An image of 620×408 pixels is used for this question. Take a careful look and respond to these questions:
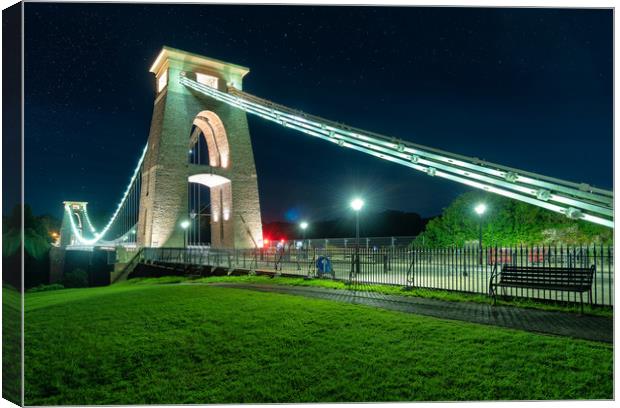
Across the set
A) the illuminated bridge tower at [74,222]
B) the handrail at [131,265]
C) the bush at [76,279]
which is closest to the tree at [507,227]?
the handrail at [131,265]

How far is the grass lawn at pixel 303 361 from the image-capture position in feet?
16.4

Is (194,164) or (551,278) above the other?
(194,164)

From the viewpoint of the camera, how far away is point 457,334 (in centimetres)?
634

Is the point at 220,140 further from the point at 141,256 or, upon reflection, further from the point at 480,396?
the point at 480,396

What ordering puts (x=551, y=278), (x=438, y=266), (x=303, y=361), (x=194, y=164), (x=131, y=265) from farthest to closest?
1. (x=194, y=164)
2. (x=131, y=265)
3. (x=438, y=266)
4. (x=551, y=278)
5. (x=303, y=361)

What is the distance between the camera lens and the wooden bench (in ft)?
24.8

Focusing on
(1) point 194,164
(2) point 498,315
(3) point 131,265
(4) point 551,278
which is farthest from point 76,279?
(4) point 551,278

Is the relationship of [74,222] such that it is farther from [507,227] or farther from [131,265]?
[507,227]

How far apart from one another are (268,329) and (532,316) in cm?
386

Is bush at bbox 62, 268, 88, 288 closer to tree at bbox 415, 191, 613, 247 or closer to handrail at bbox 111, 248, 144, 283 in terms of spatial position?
handrail at bbox 111, 248, 144, 283

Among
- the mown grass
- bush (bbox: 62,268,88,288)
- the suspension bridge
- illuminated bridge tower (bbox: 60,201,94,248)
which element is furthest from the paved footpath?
illuminated bridge tower (bbox: 60,201,94,248)

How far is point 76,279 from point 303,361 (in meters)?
28.4

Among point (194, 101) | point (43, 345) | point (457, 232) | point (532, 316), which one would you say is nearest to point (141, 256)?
point (194, 101)

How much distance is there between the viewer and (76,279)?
30.3 meters
